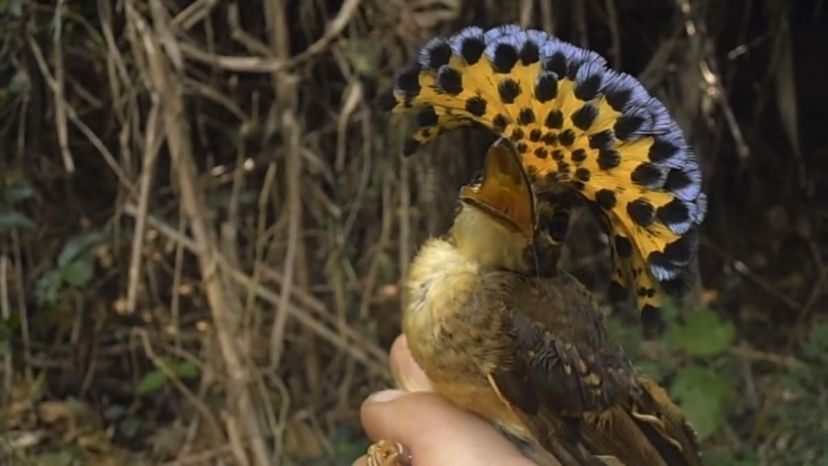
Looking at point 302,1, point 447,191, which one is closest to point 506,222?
point 447,191

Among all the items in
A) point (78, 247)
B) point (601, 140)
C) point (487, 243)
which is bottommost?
point (78, 247)

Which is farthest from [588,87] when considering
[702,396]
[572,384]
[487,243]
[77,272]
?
[77,272]

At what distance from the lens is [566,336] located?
1.70 m

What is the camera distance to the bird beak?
1.47 m

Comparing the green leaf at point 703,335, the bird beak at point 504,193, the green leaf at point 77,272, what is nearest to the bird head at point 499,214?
the bird beak at point 504,193

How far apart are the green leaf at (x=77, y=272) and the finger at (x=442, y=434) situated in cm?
189

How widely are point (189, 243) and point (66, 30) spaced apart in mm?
692

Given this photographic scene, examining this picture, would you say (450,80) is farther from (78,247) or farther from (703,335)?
(78,247)

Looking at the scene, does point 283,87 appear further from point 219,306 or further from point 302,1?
point 219,306

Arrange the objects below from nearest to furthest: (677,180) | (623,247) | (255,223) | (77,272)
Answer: (677,180)
(623,247)
(77,272)
(255,223)

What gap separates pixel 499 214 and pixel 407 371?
0.39m

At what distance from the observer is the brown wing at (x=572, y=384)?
1652mm

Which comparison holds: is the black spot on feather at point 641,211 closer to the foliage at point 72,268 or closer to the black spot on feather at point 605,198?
the black spot on feather at point 605,198

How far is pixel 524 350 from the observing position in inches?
64.8
